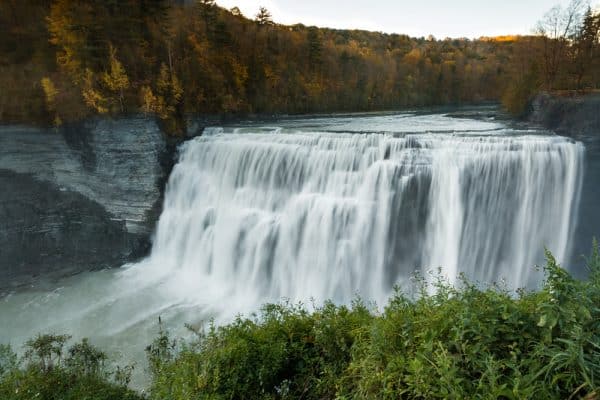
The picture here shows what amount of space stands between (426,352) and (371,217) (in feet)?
32.3

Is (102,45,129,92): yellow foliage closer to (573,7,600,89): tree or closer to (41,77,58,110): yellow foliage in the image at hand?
(41,77,58,110): yellow foliage

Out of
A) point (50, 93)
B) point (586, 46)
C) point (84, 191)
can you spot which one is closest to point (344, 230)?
point (84, 191)

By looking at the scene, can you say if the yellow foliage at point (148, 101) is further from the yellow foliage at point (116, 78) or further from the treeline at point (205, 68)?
the yellow foliage at point (116, 78)

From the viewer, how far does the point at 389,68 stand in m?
36.1

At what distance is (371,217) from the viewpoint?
1284cm

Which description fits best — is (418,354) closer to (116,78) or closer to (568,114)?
(568,114)

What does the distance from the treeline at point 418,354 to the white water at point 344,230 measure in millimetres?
7446

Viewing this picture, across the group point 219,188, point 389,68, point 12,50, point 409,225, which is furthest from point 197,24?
point 409,225

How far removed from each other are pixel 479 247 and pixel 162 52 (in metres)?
19.9

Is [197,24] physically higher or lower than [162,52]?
higher

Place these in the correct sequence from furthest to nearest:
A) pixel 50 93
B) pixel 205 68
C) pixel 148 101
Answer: pixel 205 68, pixel 148 101, pixel 50 93

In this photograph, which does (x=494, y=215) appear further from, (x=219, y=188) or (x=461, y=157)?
(x=219, y=188)

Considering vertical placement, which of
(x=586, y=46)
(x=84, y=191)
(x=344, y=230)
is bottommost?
(x=344, y=230)

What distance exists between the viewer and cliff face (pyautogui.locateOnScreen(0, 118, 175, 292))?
1623cm
